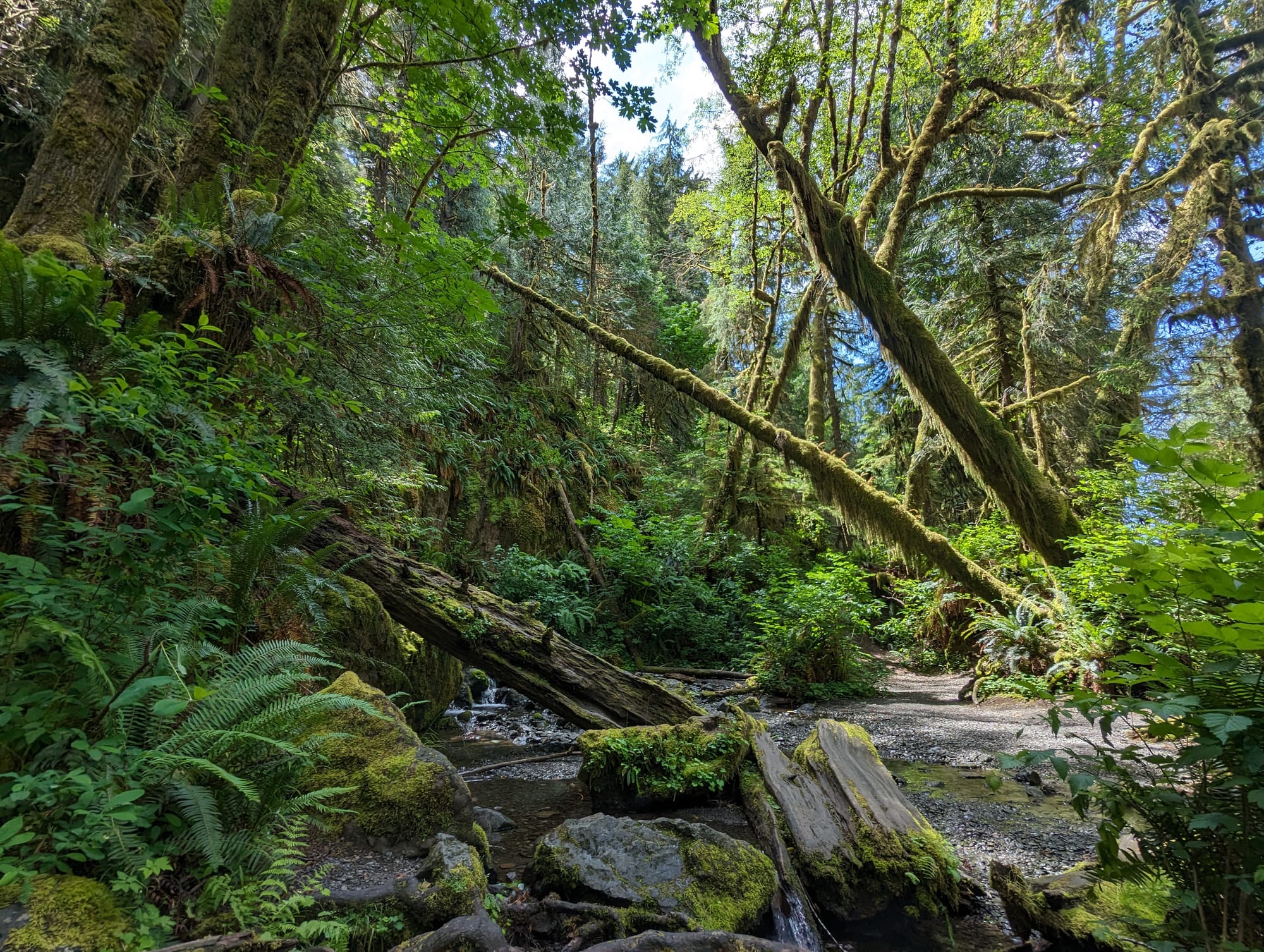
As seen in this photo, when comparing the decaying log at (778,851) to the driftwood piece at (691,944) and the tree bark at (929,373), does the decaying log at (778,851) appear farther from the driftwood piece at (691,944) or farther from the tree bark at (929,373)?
the tree bark at (929,373)

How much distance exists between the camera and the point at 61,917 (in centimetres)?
147

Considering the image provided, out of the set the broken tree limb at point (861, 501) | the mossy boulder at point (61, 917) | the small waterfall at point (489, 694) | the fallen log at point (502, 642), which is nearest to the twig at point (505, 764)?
the fallen log at point (502, 642)

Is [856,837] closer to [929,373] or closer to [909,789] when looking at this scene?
[909,789]

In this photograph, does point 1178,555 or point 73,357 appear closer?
point 1178,555

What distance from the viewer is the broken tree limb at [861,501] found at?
746 cm

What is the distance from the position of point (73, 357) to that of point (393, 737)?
2.56 meters

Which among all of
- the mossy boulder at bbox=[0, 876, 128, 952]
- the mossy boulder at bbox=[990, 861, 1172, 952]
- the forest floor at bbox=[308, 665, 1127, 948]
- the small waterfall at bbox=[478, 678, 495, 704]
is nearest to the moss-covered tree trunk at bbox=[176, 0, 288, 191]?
the mossy boulder at bbox=[0, 876, 128, 952]

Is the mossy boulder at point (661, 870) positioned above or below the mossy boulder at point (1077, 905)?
below

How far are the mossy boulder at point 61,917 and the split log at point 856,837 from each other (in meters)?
3.18

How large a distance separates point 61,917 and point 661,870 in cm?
243

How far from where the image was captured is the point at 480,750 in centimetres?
589

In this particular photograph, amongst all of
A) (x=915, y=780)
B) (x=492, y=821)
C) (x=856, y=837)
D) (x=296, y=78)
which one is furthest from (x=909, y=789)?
(x=296, y=78)

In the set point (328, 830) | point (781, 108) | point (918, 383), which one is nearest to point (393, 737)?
point (328, 830)

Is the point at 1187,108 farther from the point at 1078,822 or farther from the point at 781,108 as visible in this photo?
the point at 1078,822
